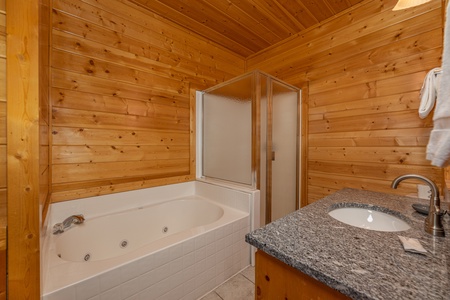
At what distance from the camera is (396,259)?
593 mm

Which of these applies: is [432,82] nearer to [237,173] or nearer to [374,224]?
[374,224]

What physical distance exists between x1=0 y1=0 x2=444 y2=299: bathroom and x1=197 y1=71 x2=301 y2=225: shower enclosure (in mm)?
150

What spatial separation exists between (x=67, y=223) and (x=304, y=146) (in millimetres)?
2351

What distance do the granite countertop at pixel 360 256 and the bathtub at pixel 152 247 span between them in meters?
0.74

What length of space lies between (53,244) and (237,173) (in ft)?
4.98

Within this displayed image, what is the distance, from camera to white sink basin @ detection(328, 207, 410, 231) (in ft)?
3.48

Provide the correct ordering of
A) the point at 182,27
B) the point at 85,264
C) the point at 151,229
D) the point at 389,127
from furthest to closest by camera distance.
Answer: the point at 182,27 < the point at 151,229 < the point at 389,127 < the point at 85,264

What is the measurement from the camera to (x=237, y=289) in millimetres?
1447

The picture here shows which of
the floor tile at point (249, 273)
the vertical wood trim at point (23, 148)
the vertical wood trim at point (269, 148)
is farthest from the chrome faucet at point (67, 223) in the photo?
the vertical wood trim at point (269, 148)

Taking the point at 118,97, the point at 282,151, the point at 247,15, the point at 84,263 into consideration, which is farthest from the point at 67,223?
the point at 247,15

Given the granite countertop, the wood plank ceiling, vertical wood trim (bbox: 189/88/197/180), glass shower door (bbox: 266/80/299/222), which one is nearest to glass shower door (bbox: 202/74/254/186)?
vertical wood trim (bbox: 189/88/197/180)

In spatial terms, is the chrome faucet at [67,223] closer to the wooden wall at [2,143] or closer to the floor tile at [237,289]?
the wooden wall at [2,143]

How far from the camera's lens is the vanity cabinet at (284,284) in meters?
0.55

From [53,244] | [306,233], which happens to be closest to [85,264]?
[53,244]
